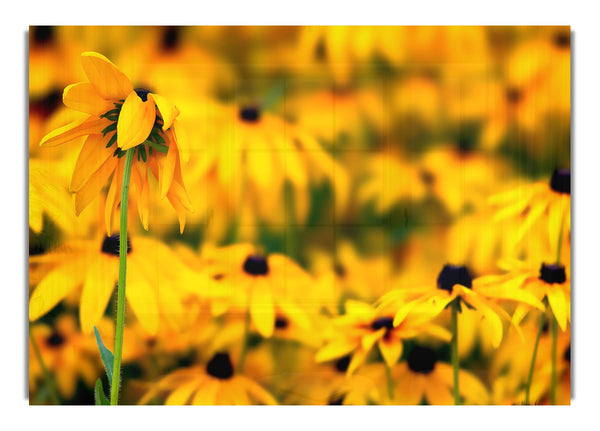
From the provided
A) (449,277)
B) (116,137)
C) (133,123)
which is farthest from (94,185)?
(449,277)

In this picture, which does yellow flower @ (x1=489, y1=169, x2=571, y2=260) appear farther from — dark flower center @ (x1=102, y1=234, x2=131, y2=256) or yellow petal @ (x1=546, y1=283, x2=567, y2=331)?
dark flower center @ (x1=102, y1=234, x2=131, y2=256)

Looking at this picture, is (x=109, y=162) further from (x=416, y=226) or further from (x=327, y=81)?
(x=416, y=226)

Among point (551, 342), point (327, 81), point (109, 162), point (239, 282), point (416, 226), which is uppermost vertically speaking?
point (327, 81)

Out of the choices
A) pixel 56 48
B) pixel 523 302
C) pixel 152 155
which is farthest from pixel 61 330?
pixel 523 302

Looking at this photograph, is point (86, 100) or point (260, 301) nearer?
point (86, 100)

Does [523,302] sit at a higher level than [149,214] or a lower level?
lower

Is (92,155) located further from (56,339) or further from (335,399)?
(335,399)

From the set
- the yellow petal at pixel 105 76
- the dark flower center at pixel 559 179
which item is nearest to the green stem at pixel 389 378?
the dark flower center at pixel 559 179
